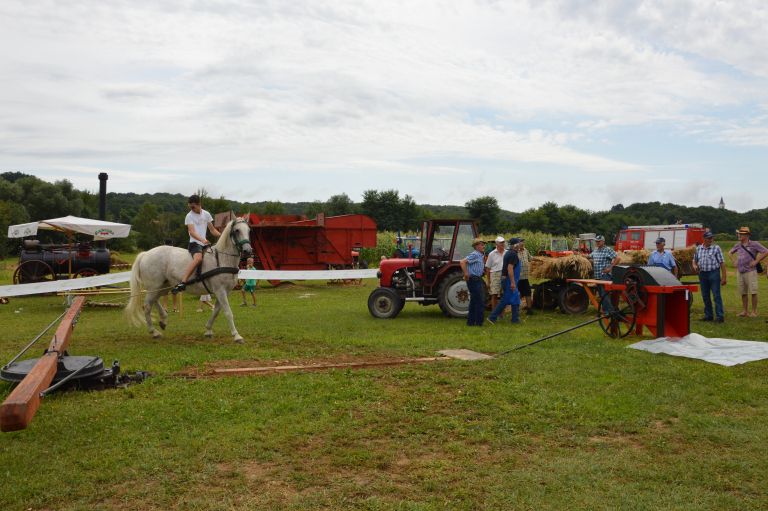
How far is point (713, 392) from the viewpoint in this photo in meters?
6.40

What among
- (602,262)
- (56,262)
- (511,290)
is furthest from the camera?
(56,262)

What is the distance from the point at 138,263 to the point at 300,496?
26.1 feet

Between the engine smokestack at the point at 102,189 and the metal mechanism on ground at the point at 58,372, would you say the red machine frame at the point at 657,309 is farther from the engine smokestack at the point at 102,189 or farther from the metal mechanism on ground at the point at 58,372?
the engine smokestack at the point at 102,189

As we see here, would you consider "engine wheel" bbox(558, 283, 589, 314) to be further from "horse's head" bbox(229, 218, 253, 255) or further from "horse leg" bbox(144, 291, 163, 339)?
"horse leg" bbox(144, 291, 163, 339)

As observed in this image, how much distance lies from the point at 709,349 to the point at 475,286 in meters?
4.49

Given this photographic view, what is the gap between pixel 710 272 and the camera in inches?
486

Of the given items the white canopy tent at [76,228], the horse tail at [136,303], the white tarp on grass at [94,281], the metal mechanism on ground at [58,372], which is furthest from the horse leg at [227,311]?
the white canopy tent at [76,228]

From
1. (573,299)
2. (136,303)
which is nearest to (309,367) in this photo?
(136,303)

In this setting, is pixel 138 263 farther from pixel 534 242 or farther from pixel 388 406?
pixel 534 242

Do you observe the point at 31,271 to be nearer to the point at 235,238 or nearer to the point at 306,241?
the point at 306,241

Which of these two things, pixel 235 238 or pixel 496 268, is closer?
pixel 235 238

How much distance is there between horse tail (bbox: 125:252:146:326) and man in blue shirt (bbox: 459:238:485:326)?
6.12 m

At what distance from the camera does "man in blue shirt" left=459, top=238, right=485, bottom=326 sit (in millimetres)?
11781

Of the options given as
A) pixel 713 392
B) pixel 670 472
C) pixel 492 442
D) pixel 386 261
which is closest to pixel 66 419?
pixel 492 442
